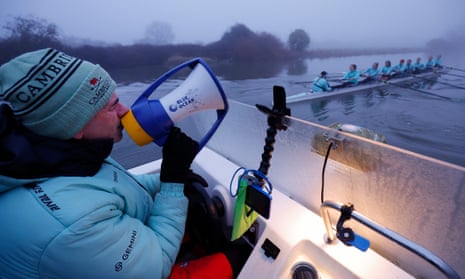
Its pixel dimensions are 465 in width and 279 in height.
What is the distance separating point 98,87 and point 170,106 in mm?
237

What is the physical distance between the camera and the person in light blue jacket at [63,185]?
540 mm

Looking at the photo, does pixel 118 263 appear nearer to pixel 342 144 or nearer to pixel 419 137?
pixel 342 144

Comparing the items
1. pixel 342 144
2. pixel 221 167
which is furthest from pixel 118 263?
pixel 221 167

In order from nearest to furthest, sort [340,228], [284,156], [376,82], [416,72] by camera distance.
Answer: [340,228], [284,156], [376,82], [416,72]

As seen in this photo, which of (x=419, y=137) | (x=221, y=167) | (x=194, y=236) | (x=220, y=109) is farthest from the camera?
(x=419, y=137)

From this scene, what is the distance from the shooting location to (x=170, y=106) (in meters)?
0.83

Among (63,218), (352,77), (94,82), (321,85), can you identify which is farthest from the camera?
(352,77)

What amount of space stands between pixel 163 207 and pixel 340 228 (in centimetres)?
65

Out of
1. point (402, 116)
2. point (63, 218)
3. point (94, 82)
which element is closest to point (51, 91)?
point (94, 82)

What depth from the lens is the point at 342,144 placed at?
941mm

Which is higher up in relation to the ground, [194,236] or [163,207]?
[163,207]

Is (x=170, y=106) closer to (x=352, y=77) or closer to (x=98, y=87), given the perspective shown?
(x=98, y=87)

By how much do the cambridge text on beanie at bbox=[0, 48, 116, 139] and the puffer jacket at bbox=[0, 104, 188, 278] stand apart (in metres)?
0.05

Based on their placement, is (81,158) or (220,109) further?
(220,109)
